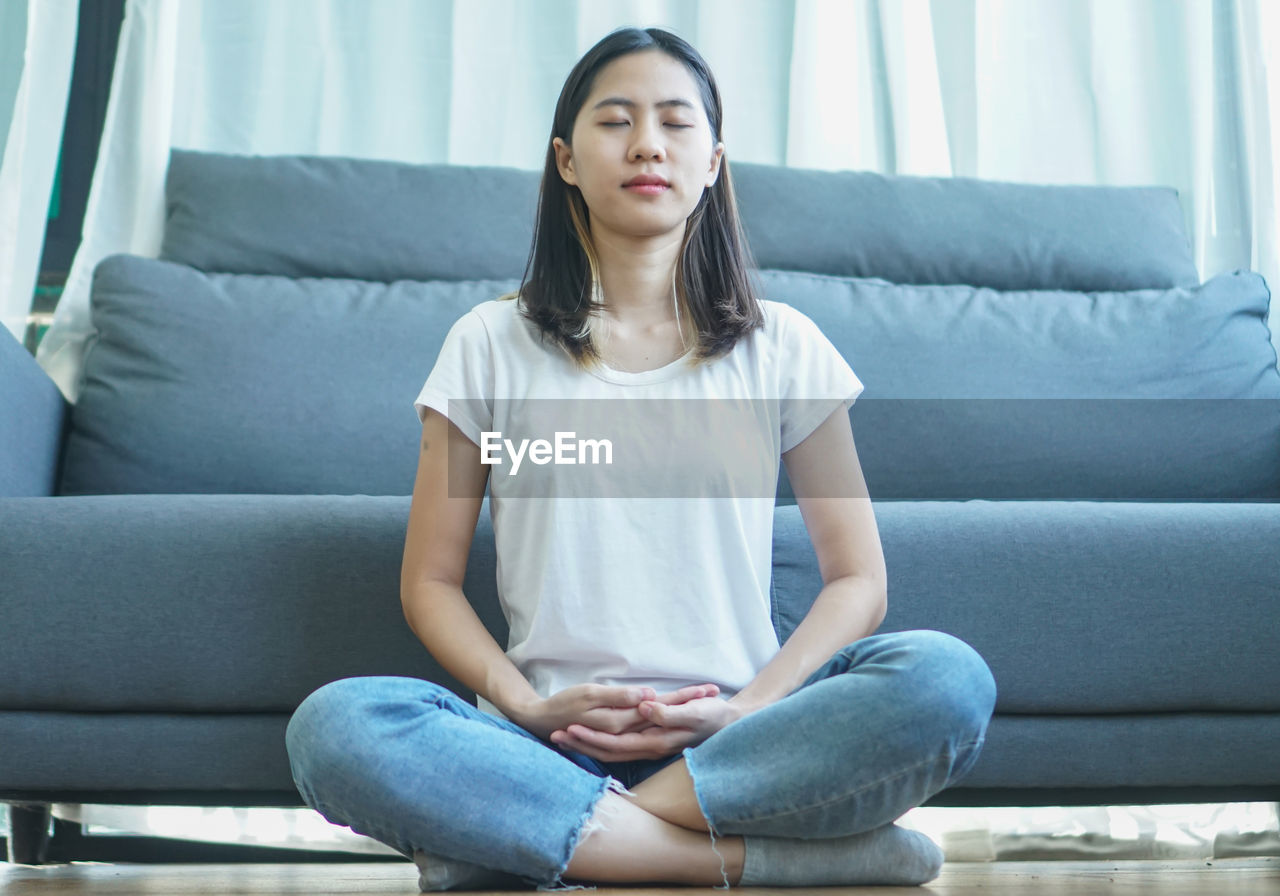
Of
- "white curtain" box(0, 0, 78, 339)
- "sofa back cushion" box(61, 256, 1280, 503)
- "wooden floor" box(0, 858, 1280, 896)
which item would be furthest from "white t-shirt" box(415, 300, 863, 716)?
"white curtain" box(0, 0, 78, 339)

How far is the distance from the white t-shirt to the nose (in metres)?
0.21

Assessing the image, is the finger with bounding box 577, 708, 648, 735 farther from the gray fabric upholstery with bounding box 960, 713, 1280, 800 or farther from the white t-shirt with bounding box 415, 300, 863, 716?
the gray fabric upholstery with bounding box 960, 713, 1280, 800

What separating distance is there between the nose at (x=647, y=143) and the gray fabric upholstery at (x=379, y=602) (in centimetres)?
42

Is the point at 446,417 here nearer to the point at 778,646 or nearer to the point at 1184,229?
the point at 778,646

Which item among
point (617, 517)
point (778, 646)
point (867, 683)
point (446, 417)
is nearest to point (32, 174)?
point (446, 417)

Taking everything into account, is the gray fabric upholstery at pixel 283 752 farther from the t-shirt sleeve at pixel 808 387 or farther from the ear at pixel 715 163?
the ear at pixel 715 163

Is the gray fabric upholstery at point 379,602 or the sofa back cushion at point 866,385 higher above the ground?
the sofa back cushion at point 866,385

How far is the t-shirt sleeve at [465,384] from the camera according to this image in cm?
116

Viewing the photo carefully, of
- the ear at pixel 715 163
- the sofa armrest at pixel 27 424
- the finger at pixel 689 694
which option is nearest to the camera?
the finger at pixel 689 694

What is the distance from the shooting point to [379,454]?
165 cm

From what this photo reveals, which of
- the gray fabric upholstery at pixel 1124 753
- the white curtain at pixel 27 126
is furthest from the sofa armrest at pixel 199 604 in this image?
the white curtain at pixel 27 126

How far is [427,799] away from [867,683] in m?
0.34

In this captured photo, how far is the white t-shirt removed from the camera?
1.08m

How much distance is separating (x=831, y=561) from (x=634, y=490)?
0.21 metres
